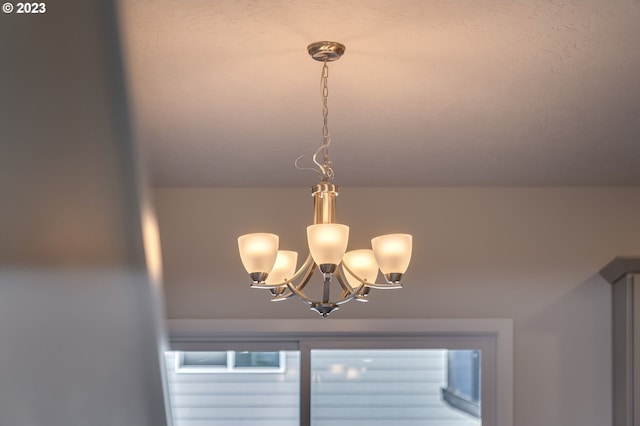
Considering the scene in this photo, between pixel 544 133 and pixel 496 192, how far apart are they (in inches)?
27.4

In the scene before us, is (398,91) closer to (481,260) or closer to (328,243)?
(328,243)

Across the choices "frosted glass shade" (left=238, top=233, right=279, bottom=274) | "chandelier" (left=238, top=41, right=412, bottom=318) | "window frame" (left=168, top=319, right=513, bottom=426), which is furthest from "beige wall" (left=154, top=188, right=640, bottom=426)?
"frosted glass shade" (left=238, top=233, right=279, bottom=274)

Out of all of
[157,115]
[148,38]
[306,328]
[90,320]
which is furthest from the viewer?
[306,328]

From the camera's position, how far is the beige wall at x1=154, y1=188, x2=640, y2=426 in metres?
3.66

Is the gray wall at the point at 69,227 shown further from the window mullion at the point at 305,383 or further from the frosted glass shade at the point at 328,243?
the window mullion at the point at 305,383

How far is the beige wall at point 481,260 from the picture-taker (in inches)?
144

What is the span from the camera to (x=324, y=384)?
3748 millimetres

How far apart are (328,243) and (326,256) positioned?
34 mm

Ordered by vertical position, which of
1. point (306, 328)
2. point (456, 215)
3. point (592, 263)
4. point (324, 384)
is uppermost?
point (456, 215)

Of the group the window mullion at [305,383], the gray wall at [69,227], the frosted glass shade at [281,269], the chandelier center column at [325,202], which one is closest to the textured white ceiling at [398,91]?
the chandelier center column at [325,202]

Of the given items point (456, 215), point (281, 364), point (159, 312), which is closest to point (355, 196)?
point (456, 215)

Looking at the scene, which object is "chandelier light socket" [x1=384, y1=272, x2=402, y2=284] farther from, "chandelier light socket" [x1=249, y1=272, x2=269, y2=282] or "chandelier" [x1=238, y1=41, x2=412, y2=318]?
"chandelier light socket" [x1=249, y1=272, x2=269, y2=282]

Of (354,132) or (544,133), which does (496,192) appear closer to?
(544,133)

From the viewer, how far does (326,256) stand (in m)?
1.95
